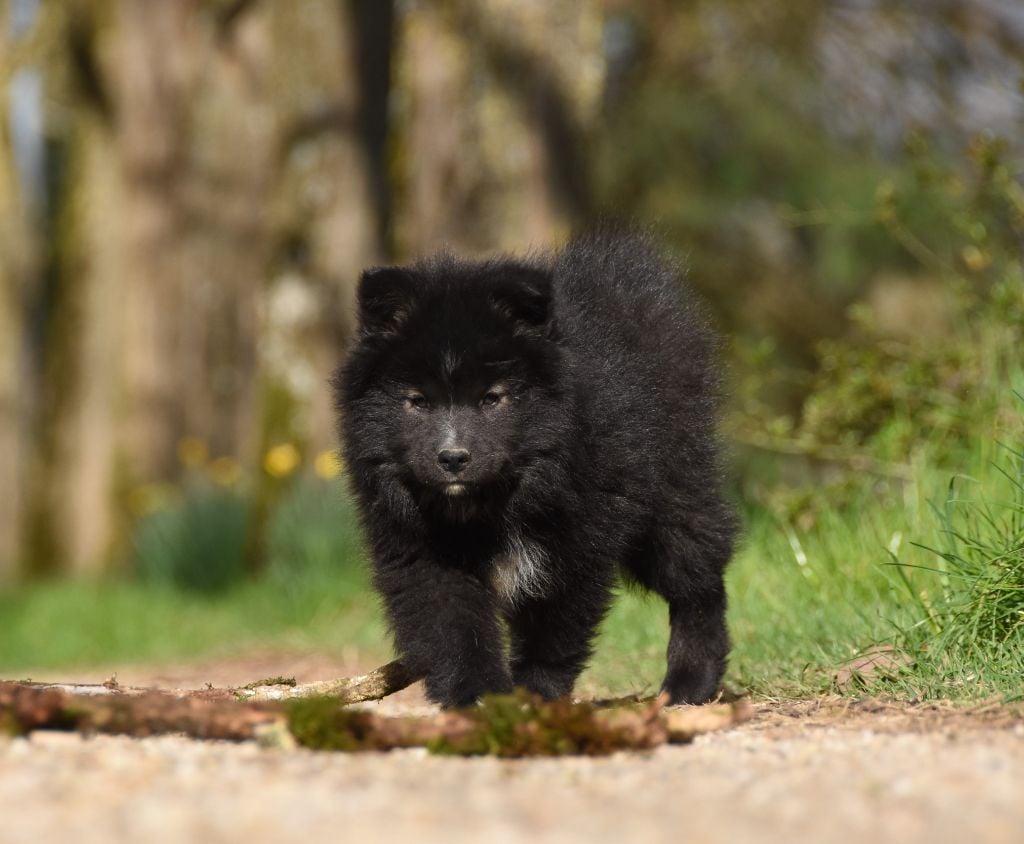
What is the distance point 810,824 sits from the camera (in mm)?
2881

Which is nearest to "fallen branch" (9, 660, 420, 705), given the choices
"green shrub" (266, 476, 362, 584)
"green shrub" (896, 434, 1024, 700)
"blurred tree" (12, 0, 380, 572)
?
"green shrub" (896, 434, 1024, 700)

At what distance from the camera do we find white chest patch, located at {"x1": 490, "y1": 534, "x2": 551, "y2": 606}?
5070 millimetres

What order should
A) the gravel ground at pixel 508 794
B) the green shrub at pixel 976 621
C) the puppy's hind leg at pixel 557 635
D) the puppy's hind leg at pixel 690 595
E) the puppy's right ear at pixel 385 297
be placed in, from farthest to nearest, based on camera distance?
1. the puppy's hind leg at pixel 690 595
2. the puppy's hind leg at pixel 557 635
3. the puppy's right ear at pixel 385 297
4. the green shrub at pixel 976 621
5. the gravel ground at pixel 508 794

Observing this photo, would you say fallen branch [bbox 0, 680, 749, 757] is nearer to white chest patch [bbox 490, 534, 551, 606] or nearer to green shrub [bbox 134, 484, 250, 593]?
white chest patch [bbox 490, 534, 551, 606]

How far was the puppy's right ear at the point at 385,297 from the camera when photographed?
5.12 meters

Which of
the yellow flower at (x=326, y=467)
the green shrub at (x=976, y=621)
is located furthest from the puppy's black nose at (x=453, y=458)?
the yellow flower at (x=326, y=467)

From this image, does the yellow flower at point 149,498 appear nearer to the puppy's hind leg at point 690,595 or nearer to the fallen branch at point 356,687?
the puppy's hind leg at point 690,595

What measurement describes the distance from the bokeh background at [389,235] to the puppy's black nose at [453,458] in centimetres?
242

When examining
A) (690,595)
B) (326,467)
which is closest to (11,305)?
(326,467)

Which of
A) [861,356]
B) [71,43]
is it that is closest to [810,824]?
[861,356]

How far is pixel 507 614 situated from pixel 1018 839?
2.78 m

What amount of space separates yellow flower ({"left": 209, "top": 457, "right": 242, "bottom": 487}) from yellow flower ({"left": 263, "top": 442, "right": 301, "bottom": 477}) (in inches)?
17.2

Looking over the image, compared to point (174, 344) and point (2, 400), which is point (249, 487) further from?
point (2, 400)

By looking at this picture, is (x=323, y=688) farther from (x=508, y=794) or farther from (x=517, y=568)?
(x=508, y=794)
